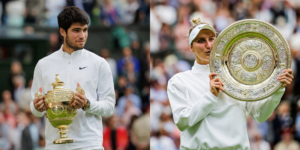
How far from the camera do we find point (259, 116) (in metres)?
4.15

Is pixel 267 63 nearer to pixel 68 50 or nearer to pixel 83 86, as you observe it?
pixel 83 86

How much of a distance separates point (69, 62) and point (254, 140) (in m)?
7.15

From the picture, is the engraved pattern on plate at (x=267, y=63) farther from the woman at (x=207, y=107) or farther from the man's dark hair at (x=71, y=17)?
the man's dark hair at (x=71, y=17)

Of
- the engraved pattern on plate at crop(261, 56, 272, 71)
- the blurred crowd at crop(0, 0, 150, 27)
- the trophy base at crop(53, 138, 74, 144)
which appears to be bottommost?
the trophy base at crop(53, 138, 74, 144)

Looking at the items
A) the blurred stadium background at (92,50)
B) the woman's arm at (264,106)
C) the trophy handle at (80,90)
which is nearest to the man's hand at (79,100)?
the trophy handle at (80,90)

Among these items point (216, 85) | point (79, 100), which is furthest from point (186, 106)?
point (79, 100)

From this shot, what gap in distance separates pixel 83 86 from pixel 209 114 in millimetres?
1164

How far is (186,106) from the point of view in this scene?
13.5ft

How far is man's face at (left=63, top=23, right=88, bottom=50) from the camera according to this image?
4.47 m

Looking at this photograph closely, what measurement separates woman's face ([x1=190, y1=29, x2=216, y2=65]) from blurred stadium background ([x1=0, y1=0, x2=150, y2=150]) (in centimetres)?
630

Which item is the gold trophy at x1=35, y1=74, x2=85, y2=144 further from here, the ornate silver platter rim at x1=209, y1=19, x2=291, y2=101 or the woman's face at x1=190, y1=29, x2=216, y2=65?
the ornate silver platter rim at x1=209, y1=19, x2=291, y2=101

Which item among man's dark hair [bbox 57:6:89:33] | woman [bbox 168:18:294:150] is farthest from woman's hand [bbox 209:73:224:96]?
man's dark hair [bbox 57:6:89:33]

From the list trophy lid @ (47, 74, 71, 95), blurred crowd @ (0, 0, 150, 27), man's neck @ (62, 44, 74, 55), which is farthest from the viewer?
blurred crowd @ (0, 0, 150, 27)

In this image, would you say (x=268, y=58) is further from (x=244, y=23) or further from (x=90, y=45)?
(x=90, y=45)
